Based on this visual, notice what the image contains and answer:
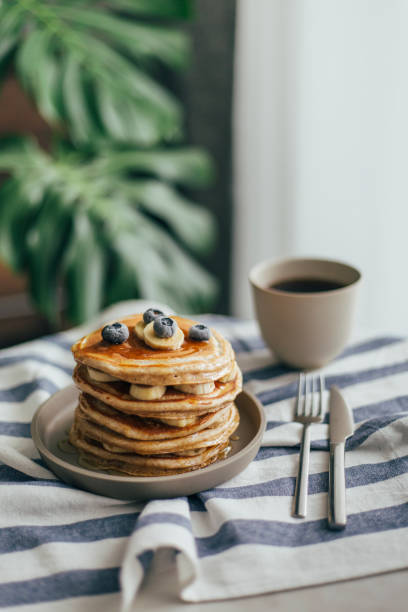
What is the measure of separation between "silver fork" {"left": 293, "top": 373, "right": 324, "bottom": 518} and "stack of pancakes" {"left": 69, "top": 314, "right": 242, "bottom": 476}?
122 millimetres

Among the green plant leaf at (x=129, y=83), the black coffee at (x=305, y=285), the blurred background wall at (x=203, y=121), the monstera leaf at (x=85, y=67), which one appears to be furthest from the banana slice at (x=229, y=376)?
the blurred background wall at (x=203, y=121)

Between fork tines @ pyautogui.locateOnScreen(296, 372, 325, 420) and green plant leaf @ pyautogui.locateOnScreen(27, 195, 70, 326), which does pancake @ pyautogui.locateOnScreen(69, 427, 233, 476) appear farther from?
green plant leaf @ pyautogui.locateOnScreen(27, 195, 70, 326)

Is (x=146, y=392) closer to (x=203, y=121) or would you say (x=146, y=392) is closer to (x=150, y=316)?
(x=150, y=316)

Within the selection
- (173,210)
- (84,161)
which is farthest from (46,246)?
(173,210)

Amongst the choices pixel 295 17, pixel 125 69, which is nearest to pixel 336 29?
pixel 295 17

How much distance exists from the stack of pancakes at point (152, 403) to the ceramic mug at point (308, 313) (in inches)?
11.6

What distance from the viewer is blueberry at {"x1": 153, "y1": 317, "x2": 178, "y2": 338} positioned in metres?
0.86

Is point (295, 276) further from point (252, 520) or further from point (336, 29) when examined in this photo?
point (336, 29)

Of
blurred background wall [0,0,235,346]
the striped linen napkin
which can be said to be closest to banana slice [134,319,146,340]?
the striped linen napkin

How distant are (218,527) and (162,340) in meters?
0.26

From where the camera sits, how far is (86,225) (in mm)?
1791

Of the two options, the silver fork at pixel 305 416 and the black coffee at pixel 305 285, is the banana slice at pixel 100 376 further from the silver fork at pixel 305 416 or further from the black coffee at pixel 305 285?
the black coffee at pixel 305 285

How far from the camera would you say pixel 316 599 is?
28.1 inches

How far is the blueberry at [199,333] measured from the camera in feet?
2.92
